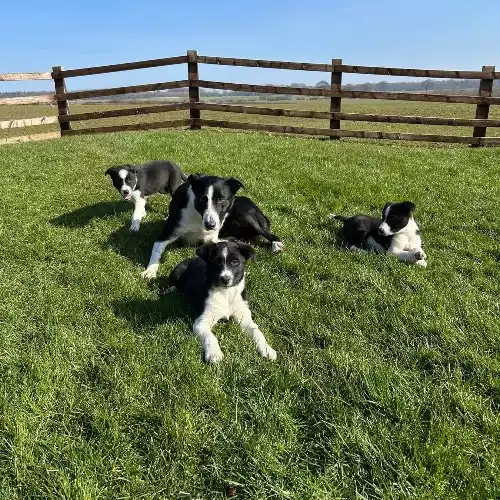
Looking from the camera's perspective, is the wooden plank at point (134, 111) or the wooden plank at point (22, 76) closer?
the wooden plank at point (22, 76)

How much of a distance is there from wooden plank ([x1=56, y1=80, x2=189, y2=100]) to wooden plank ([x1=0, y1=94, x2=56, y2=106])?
0.23 metres

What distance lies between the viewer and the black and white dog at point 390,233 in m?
5.59

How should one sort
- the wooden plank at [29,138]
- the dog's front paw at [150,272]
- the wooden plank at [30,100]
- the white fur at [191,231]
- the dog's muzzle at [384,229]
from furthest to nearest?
the wooden plank at [29,138], the wooden plank at [30,100], the white fur at [191,231], the dog's muzzle at [384,229], the dog's front paw at [150,272]

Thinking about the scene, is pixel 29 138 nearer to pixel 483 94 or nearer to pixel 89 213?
pixel 89 213

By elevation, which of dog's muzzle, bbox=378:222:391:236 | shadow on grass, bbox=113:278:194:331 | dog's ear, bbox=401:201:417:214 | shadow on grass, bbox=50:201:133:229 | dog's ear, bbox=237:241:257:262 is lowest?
shadow on grass, bbox=113:278:194:331

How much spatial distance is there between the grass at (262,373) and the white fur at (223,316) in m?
Answer: 0.09

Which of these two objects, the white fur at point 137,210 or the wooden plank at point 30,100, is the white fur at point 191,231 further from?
the wooden plank at point 30,100

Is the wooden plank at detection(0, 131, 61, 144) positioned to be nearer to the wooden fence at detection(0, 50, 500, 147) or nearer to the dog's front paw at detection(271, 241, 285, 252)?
the wooden fence at detection(0, 50, 500, 147)

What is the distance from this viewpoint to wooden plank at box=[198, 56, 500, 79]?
1276 centimetres

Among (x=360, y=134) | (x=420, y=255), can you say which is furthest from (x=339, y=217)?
(x=360, y=134)

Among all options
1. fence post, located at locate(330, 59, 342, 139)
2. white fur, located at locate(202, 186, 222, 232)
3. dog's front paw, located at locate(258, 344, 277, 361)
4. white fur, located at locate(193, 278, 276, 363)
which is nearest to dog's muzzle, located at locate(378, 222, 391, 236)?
white fur, located at locate(202, 186, 222, 232)

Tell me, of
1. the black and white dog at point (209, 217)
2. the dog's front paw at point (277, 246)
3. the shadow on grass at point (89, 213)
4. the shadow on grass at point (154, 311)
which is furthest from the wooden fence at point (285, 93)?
the shadow on grass at point (154, 311)

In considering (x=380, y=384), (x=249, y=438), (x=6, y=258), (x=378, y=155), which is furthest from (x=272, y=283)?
(x=378, y=155)

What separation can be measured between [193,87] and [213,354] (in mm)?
11923
